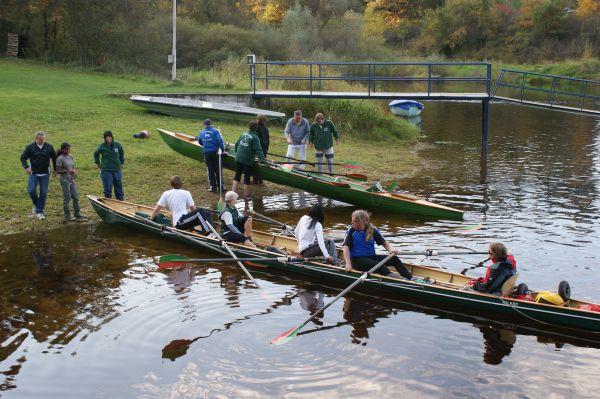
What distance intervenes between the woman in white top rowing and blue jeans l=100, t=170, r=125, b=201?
568 centimetres

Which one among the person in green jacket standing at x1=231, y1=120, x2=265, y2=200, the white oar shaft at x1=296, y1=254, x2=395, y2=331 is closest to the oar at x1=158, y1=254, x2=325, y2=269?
the white oar shaft at x1=296, y1=254, x2=395, y2=331

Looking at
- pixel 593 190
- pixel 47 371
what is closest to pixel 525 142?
pixel 593 190

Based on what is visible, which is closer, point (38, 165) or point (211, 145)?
point (38, 165)

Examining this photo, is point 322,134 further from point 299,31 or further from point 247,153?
point 299,31

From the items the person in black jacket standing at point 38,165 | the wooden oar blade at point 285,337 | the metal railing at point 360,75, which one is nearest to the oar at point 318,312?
the wooden oar blade at point 285,337

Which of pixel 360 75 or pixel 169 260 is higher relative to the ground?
pixel 360 75

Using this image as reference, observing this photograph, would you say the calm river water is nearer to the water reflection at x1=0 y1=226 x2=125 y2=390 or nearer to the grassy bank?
the water reflection at x1=0 y1=226 x2=125 y2=390

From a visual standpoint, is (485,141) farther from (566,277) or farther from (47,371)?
(47,371)

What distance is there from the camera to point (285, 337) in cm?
938

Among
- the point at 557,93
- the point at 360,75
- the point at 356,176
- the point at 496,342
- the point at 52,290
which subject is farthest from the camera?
the point at 360,75

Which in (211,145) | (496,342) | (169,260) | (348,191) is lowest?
(496,342)

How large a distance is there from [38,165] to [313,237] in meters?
6.50

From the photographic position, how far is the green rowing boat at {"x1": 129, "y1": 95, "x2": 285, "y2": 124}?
2559cm

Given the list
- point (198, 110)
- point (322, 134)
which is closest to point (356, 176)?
point (322, 134)
